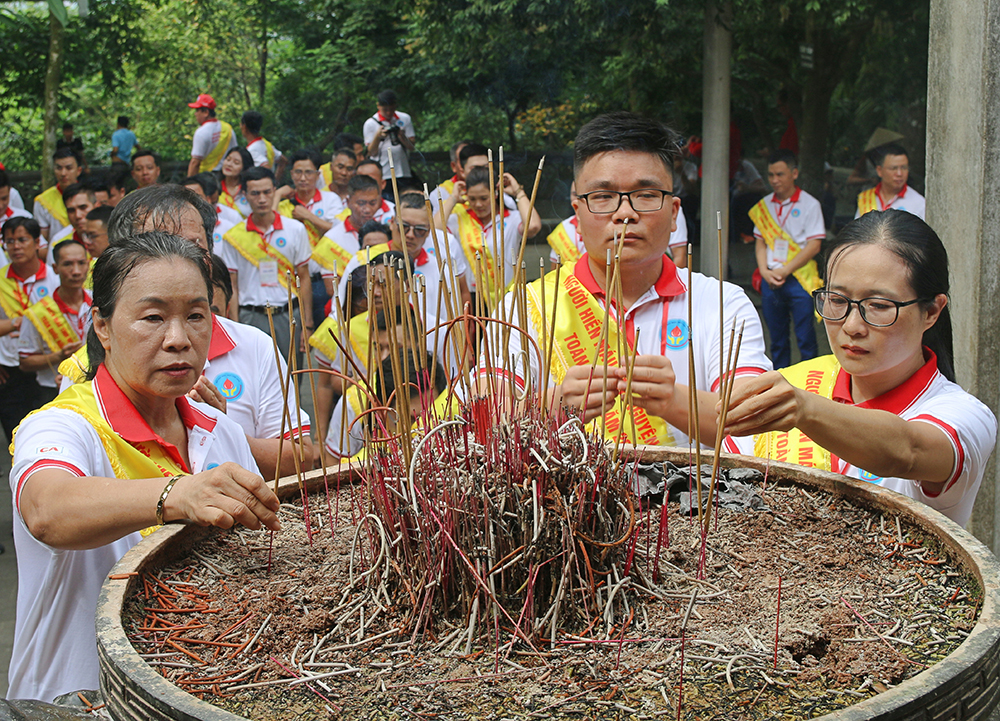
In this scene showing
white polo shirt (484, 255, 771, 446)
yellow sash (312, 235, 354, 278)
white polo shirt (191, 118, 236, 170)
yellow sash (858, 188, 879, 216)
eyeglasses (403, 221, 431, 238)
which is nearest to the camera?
white polo shirt (484, 255, 771, 446)

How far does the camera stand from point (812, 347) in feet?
19.5

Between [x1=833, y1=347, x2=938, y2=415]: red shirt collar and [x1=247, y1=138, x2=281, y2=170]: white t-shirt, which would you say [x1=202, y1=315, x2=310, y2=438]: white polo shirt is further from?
[x1=247, y1=138, x2=281, y2=170]: white t-shirt

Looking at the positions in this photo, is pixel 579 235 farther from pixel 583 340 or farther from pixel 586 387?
pixel 586 387

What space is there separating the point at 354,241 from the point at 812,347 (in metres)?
2.93

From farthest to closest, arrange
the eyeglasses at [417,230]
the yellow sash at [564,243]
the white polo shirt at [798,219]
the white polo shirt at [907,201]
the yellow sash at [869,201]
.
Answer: the white polo shirt at [798,219] → the yellow sash at [869,201] → the white polo shirt at [907,201] → the yellow sash at [564,243] → the eyeglasses at [417,230]

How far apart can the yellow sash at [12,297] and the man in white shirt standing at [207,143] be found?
3580 millimetres

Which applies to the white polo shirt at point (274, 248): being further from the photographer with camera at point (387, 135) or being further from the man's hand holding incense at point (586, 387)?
the man's hand holding incense at point (586, 387)

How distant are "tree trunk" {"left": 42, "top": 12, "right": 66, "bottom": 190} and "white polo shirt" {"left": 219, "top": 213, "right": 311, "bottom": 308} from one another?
177 inches

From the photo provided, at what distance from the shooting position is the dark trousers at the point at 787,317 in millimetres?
5898

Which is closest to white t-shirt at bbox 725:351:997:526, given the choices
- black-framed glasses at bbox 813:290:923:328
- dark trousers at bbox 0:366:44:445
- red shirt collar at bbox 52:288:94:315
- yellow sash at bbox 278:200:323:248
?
black-framed glasses at bbox 813:290:923:328

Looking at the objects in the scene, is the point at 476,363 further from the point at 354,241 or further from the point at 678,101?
the point at 678,101

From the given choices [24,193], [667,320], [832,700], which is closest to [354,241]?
[667,320]

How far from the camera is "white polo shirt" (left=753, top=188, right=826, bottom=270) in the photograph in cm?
600

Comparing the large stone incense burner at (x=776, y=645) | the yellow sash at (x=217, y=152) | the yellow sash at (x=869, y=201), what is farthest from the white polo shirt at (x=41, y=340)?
the yellow sash at (x=869, y=201)
